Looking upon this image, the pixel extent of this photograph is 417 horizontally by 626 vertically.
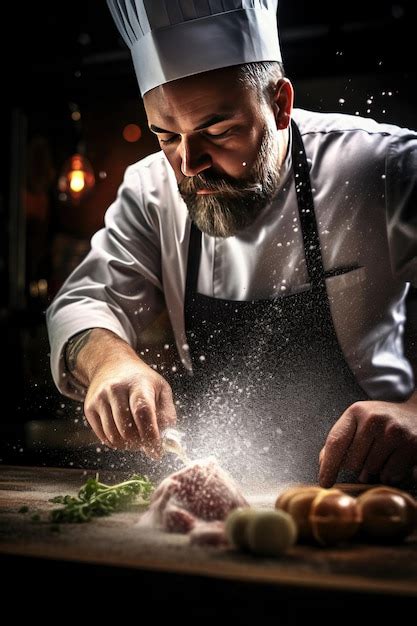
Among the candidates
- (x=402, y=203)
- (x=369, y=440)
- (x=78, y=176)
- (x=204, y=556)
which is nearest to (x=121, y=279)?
(x=402, y=203)

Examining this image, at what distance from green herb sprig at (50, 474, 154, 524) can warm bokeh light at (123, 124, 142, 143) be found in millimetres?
3039

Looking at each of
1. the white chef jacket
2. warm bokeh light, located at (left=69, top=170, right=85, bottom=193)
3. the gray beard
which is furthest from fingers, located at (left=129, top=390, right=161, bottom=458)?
warm bokeh light, located at (left=69, top=170, right=85, bottom=193)

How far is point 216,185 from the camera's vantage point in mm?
2285

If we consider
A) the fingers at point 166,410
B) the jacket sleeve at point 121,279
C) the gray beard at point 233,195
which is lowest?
the fingers at point 166,410

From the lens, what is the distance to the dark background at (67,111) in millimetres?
2979

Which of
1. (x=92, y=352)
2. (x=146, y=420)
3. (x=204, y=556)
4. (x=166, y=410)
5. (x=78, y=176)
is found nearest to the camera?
(x=204, y=556)

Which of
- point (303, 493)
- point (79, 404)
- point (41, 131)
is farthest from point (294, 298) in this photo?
point (41, 131)

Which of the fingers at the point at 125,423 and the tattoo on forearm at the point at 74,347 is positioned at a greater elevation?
the tattoo on forearm at the point at 74,347

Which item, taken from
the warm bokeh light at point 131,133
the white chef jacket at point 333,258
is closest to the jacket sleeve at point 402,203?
the white chef jacket at point 333,258

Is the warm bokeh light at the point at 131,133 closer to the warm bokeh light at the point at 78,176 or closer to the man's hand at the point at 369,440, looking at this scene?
the warm bokeh light at the point at 78,176

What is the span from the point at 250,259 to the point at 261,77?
0.56m

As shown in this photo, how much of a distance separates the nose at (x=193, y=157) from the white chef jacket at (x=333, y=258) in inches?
12.5

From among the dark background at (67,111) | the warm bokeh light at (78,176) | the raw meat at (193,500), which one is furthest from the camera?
the warm bokeh light at (78,176)

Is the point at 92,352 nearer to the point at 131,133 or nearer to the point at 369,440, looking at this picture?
the point at 369,440
